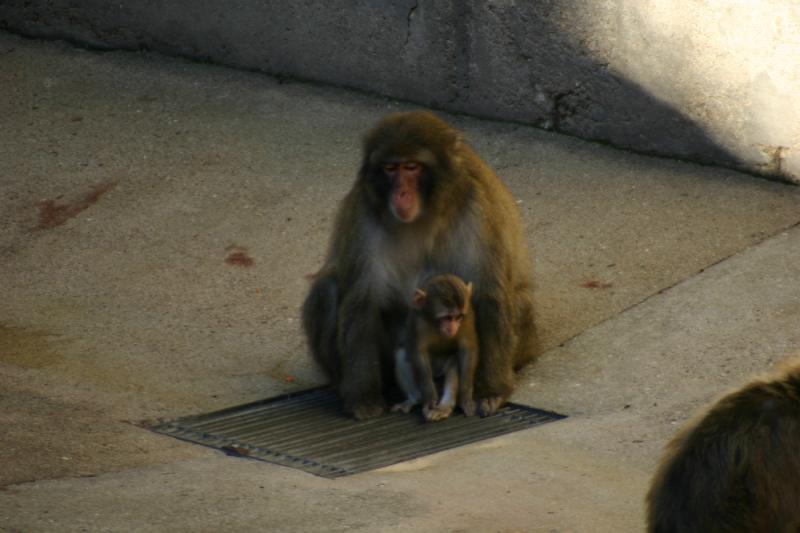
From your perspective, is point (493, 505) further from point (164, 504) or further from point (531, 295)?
point (531, 295)

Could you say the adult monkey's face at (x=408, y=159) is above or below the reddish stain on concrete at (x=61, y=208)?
above

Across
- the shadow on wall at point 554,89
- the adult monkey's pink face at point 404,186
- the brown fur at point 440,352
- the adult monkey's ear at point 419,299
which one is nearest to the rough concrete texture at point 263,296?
the shadow on wall at point 554,89

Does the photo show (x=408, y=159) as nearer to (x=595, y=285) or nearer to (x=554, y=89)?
(x=595, y=285)

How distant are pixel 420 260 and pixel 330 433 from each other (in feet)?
2.95

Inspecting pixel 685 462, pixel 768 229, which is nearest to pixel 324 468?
pixel 685 462

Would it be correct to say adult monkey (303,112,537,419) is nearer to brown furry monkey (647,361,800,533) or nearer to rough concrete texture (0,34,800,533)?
rough concrete texture (0,34,800,533)

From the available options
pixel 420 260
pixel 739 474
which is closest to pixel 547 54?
pixel 420 260

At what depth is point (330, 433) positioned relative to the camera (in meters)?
7.29

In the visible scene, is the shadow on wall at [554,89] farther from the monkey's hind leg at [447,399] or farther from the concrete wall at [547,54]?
the monkey's hind leg at [447,399]

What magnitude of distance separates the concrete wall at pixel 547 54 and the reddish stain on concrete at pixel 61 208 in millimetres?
1792

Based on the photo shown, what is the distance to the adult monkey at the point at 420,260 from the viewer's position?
7.34 metres

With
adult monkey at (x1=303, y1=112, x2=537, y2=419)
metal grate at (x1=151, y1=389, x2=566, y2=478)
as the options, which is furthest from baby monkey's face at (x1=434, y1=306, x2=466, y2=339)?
metal grate at (x1=151, y1=389, x2=566, y2=478)

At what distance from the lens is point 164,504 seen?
6188 millimetres

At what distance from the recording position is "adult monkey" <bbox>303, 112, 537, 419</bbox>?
289 inches
